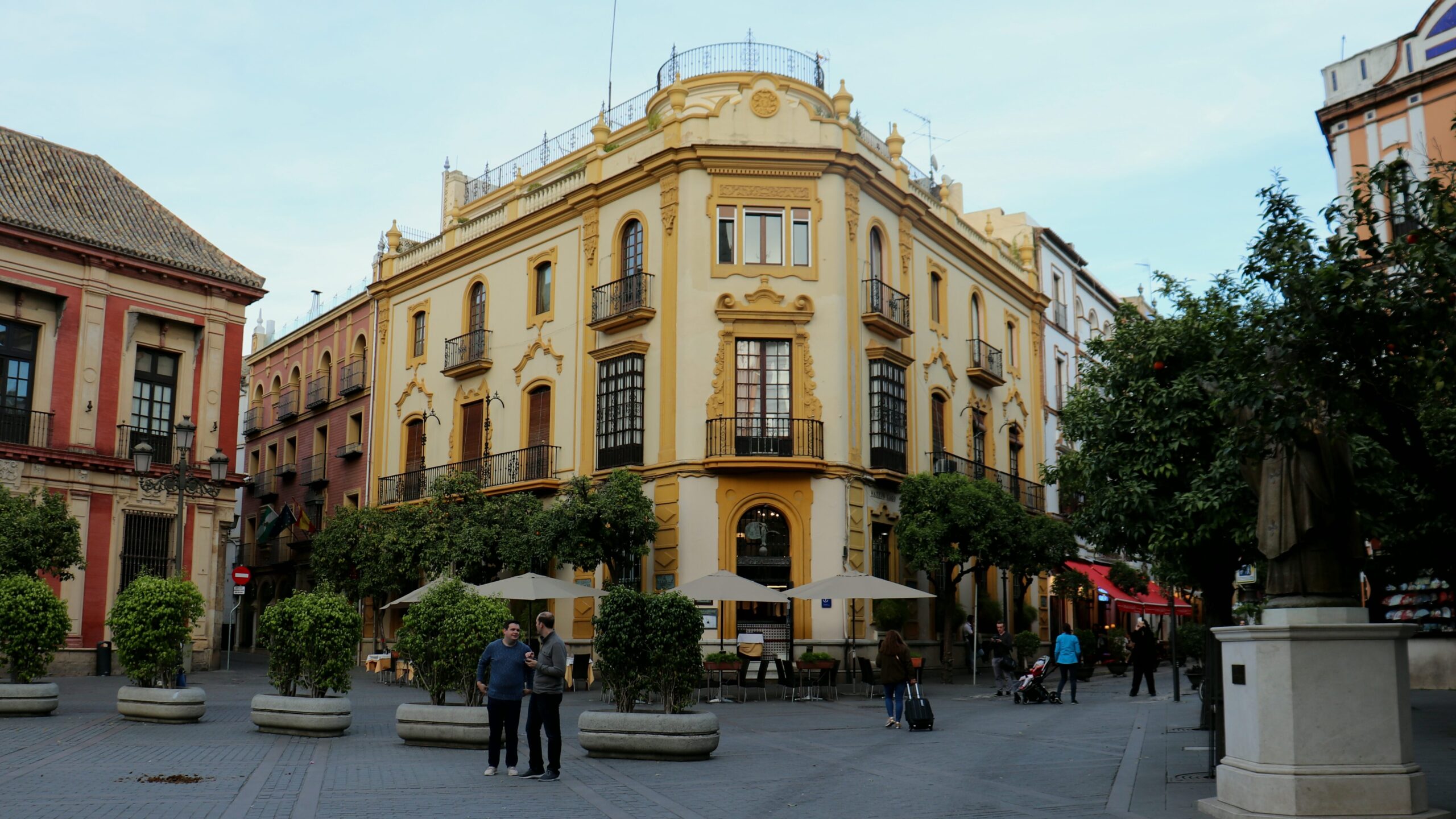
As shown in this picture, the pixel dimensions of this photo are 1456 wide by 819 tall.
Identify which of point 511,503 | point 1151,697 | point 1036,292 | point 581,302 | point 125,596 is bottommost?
point 1151,697

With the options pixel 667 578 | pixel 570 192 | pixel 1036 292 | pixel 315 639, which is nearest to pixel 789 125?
pixel 570 192

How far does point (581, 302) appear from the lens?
94.9 ft

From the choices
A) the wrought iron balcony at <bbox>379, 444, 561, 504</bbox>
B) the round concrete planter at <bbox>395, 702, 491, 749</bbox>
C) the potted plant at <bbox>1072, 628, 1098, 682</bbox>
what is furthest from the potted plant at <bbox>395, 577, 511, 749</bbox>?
the potted plant at <bbox>1072, 628, 1098, 682</bbox>

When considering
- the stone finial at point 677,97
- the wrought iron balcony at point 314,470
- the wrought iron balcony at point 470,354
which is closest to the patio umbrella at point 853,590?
the stone finial at point 677,97

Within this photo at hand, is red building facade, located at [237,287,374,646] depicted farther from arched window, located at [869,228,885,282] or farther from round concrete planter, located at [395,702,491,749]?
round concrete planter, located at [395,702,491,749]

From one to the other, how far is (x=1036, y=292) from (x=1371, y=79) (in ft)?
48.9

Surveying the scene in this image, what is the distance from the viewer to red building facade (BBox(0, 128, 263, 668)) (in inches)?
1104

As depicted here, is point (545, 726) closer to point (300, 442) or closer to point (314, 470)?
point (314, 470)

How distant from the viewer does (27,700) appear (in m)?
16.3

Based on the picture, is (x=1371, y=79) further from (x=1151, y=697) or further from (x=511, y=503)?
(x=511, y=503)

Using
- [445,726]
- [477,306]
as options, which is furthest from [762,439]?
[445,726]

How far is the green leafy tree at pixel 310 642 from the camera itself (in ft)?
48.0

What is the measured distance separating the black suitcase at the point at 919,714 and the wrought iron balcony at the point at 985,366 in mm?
16974

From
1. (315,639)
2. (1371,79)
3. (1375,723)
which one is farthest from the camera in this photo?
(1371,79)
